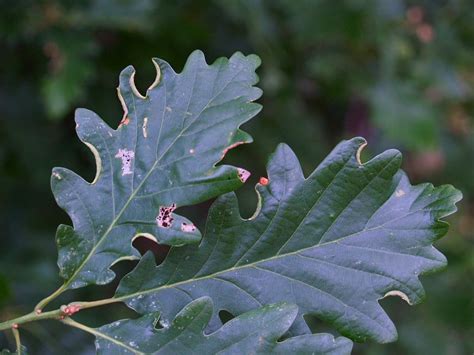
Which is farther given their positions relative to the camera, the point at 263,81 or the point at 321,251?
the point at 263,81

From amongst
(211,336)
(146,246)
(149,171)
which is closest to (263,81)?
(146,246)

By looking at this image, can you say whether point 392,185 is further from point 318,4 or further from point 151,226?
point 318,4

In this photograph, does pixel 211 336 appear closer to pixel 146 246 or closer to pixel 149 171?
pixel 149 171

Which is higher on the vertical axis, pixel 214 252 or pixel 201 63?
pixel 201 63

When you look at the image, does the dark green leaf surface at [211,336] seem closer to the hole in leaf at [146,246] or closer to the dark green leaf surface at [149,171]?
the dark green leaf surface at [149,171]

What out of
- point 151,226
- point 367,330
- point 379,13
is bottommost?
point 367,330

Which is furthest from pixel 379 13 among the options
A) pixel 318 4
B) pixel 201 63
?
pixel 201 63
